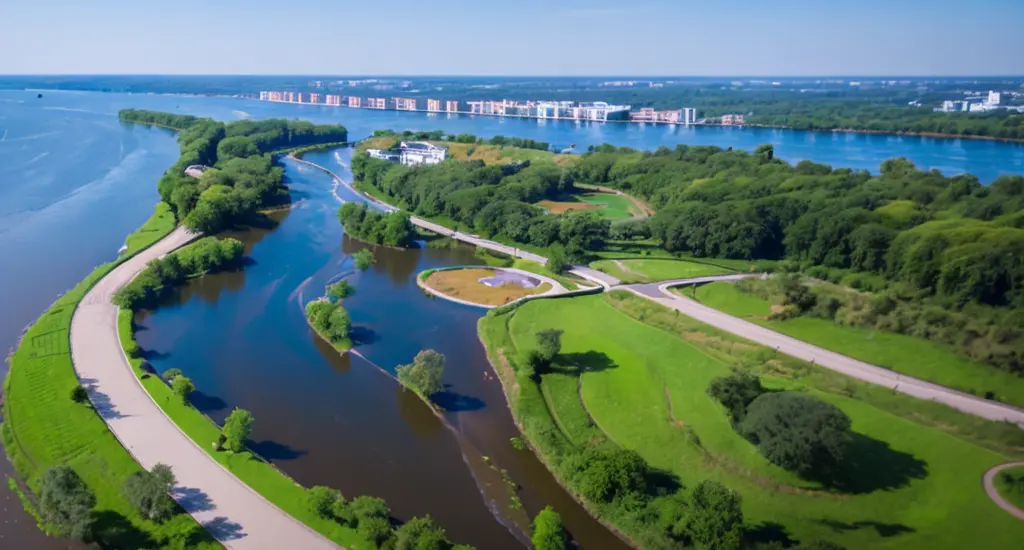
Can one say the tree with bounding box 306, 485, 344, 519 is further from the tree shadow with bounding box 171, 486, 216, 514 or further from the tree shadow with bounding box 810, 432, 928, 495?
the tree shadow with bounding box 810, 432, 928, 495

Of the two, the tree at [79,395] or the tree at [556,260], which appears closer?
the tree at [79,395]

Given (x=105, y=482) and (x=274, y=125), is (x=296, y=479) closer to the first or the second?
(x=105, y=482)

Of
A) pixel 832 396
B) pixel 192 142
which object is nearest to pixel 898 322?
pixel 832 396

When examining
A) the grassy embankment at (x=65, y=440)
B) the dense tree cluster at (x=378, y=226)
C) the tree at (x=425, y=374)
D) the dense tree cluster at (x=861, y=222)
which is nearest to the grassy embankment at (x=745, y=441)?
the tree at (x=425, y=374)

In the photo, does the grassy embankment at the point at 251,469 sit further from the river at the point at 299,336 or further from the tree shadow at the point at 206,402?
the river at the point at 299,336

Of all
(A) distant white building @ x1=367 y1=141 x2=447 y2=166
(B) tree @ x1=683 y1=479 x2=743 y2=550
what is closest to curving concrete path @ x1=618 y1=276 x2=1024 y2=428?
(B) tree @ x1=683 y1=479 x2=743 y2=550

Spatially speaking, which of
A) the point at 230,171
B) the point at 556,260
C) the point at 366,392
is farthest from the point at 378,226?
the point at 366,392

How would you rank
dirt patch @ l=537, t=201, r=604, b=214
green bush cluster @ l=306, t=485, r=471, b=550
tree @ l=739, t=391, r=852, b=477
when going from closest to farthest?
green bush cluster @ l=306, t=485, r=471, b=550 → tree @ l=739, t=391, r=852, b=477 → dirt patch @ l=537, t=201, r=604, b=214
